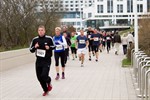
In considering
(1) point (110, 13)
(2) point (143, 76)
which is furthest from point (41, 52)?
(1) point (110, 13)

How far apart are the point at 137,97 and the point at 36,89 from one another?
3.27 meters

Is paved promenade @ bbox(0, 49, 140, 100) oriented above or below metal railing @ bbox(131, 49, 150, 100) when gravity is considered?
below

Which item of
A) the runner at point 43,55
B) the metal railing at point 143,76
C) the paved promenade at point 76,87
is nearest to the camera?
the metal railing at point 143,76

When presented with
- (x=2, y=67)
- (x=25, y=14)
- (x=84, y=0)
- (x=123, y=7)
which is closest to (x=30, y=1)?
(x=25, y=14)

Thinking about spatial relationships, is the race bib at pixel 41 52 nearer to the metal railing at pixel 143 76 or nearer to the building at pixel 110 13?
the metal railing at pixel 143 76

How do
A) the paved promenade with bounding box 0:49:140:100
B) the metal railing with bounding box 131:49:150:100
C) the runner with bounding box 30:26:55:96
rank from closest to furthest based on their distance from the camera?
the metal railing with bounding box 131:49:150:100 < the paved promenade with bounding box 0:49:140:100 < the runner with bounding box 30:26:55:96

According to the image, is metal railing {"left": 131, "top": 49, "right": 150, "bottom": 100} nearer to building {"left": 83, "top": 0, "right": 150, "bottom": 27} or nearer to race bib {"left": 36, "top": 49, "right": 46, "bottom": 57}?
race bib {"left": 36, "top": 49, "right": 46, "bottom": 57}

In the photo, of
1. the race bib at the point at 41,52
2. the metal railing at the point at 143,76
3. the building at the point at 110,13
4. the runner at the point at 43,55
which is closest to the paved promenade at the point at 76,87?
the runner at the point at 43,55

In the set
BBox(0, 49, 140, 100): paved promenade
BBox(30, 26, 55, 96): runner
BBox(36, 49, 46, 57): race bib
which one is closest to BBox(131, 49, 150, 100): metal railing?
BBox(0, 49, 140, 100): paved promenade

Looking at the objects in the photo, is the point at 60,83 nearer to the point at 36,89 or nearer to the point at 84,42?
the point at 36,89

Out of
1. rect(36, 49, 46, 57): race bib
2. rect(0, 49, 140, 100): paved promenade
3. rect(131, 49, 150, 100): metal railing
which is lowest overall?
rect(0, 49, 140, 100): paved promenade

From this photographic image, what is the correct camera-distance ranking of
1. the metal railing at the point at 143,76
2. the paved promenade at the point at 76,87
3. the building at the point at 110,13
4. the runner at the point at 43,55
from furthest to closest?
1. the building at the point at 110,13
2. the runner at the point at 43,55
3. the paved promenade at the point at 76,87
4. the metal railing at the point at 143,76

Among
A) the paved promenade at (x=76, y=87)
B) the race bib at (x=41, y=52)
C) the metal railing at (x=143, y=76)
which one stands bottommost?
the paved promenade at (x=76, y=87)

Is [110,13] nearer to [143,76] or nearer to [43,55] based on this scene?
[43,55]
